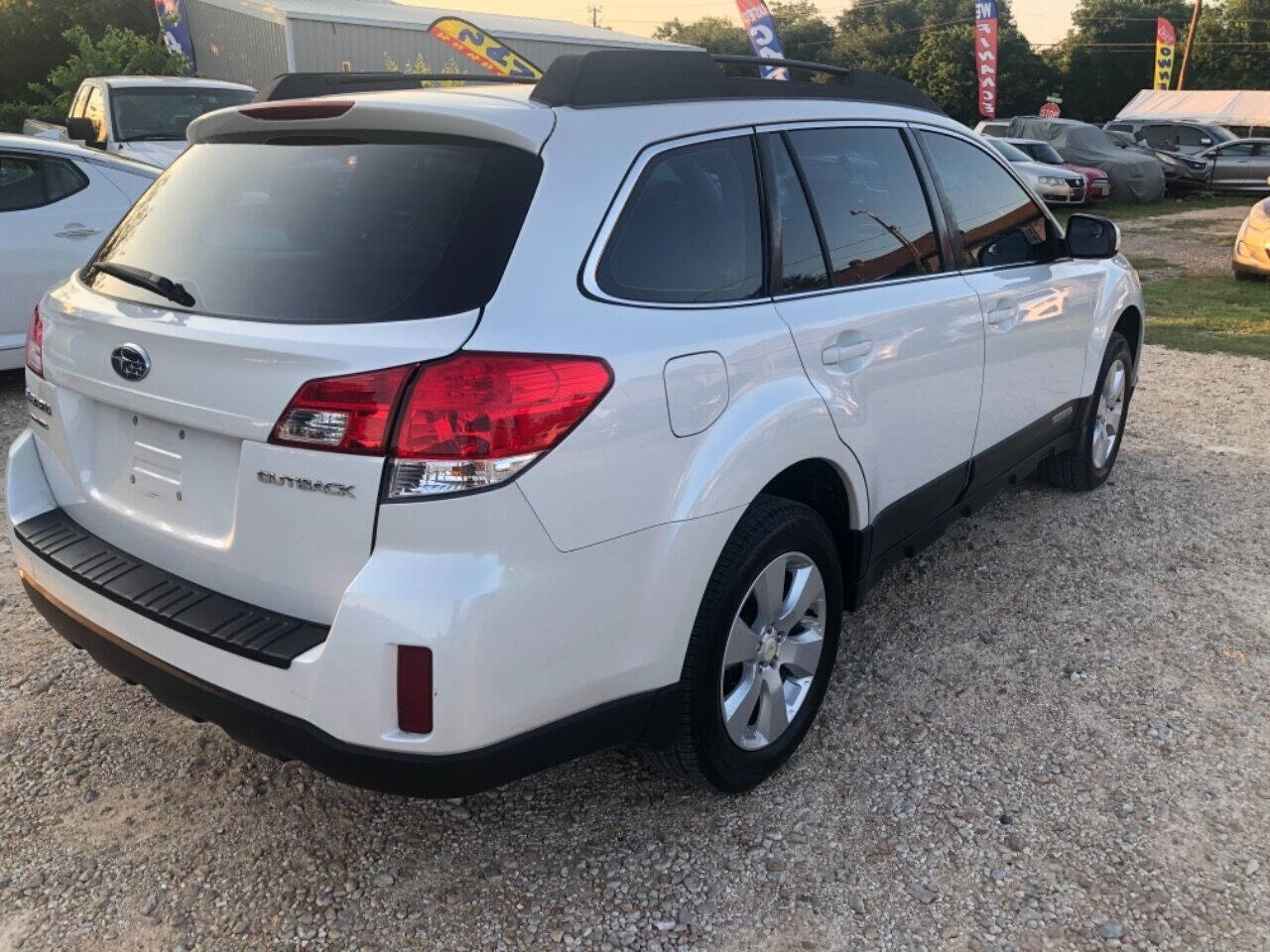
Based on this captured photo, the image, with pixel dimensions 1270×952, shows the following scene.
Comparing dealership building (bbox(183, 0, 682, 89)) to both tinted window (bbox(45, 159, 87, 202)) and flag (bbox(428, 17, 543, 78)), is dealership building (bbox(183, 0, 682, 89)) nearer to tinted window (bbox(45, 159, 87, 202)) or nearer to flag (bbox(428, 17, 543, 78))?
flag (bbox(428, 17, 543, 78))

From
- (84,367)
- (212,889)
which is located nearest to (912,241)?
(84,367)

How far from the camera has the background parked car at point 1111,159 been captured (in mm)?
20438

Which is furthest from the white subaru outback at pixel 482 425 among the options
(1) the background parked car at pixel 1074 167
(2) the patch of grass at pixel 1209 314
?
(1) the background parked car at pixel 1074 167

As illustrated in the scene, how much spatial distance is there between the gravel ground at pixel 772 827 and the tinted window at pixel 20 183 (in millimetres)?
3589

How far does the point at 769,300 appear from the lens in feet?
8.68

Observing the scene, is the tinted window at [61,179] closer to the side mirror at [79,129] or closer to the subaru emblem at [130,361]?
the side mirror at [79,129]

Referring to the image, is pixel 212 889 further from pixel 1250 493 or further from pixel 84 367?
pixel 1250 493

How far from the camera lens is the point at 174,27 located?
88.6 feet

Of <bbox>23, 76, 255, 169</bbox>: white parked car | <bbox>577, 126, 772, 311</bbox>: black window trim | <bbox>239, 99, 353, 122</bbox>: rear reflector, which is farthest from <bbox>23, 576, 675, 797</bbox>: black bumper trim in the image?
<bbox>23, 76, 255, 169</bbox>: white parked car

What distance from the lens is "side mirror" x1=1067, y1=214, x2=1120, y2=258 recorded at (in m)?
4.09

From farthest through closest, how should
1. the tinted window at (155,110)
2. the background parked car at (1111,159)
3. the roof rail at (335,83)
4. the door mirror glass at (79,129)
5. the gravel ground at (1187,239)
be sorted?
the background parked car at (1111,159), the gravel ground at (1187,239), the tinted window at (155,110), the door mirror glass at (79,129), the roof rail at (335,83)

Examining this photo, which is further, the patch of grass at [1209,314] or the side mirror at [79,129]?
the side mirror at [79,129]

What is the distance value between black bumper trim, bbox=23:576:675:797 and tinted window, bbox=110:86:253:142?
9.03 metres

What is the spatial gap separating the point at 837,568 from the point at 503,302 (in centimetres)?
136
